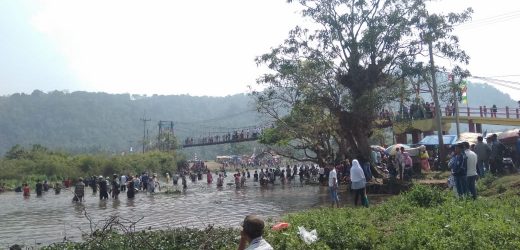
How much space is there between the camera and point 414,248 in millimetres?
7398

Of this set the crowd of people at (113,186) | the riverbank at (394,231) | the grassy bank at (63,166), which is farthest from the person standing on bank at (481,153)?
the grassy bank at (63,166)

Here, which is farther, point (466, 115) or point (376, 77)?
point (466, 115)

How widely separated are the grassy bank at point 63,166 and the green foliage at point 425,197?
143 feet

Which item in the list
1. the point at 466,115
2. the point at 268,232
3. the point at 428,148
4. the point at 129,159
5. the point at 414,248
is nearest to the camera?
the point at 414,248

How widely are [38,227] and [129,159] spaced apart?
48.6 metres

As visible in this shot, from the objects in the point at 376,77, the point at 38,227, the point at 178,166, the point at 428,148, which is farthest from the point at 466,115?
the point at 178,166

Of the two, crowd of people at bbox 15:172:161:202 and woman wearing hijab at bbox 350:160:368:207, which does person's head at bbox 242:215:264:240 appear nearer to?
woman wearing hijab at bbox 350:160:368:207

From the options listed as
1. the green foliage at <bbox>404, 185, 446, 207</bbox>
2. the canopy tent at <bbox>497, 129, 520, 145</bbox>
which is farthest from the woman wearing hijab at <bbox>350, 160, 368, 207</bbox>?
the canopy tent at <bbox>497, 129, 520, 145</bbox>

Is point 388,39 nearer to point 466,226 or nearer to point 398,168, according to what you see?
point 398,168

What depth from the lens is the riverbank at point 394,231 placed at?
725cm

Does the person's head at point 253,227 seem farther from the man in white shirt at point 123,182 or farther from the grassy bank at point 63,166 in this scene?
the grassy bank at point 63,166

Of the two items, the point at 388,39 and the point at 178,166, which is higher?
the point at 388,39

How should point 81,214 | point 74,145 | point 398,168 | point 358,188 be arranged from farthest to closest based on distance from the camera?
point 74,145, point 398,168, point 81,214, point 358,188

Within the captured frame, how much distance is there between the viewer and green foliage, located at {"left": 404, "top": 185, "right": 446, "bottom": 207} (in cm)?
1193
